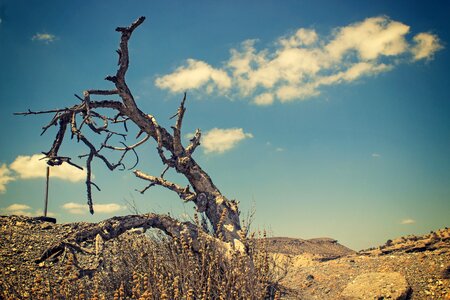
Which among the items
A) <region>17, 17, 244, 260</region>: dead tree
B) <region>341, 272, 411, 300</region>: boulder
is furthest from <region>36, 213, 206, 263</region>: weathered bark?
<region>341, 272, 411, 300</region>: boulder

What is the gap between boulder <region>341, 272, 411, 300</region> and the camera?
8.09 m

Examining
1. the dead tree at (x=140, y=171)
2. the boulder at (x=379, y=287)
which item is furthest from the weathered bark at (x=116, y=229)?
the boulder at (x=379, y=287)

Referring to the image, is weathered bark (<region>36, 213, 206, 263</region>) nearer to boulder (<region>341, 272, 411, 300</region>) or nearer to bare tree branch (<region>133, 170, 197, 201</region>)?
bare tree branch (<region>133, 170, 197, 201</region>)

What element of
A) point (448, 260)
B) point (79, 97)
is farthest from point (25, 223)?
point (448, 260)

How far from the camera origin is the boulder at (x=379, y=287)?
809 centimetres

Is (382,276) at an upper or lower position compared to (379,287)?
upper

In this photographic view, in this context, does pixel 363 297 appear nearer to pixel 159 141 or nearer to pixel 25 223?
pixel 159 141

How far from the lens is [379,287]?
835 cm

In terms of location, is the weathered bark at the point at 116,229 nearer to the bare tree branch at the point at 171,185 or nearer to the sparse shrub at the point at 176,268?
the sparse shrub at the point at 176,268

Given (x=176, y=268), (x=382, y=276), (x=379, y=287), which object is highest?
(x=176, y=268)

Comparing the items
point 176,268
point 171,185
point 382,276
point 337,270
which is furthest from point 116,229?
point 337,270

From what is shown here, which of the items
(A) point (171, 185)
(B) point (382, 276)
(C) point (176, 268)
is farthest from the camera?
(B) point (382, 276)

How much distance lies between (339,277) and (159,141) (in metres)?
6.56

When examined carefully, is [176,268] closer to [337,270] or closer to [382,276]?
[382,276]
